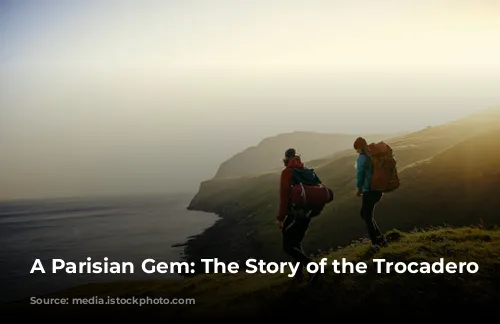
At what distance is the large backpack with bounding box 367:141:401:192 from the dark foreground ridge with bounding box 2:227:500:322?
2449mm

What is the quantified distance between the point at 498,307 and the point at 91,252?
82255 mm

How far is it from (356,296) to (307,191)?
3.64 meters

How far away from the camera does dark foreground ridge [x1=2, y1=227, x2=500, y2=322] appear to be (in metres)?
13.9

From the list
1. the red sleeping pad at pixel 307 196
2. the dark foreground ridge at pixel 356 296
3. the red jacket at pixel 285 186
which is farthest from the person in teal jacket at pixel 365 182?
the red jacket at pixel 285 186

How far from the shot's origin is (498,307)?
43.1ft

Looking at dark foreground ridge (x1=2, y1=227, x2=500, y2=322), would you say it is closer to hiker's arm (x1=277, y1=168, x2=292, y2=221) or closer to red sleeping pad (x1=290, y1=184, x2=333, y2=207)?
hiker's arm (x1=277, y1=168, x2=292, y2=221)

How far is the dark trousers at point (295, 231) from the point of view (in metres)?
15.4

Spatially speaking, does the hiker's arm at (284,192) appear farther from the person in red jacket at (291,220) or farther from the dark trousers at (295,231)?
the dark trousers at (295,231)

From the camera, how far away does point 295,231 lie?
50.6 ft

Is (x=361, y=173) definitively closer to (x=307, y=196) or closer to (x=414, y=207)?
(x=307, y=196)

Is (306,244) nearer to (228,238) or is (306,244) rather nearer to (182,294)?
(228,238)

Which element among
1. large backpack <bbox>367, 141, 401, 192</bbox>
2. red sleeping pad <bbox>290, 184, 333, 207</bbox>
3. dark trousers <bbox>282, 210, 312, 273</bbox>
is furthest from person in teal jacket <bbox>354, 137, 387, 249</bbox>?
dark trousers <bbox>282, 210, 312, 273</bbox>

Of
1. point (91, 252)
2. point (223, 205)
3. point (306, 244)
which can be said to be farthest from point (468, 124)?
point (91, 252)

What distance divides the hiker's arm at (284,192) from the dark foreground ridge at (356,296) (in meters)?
2.67
